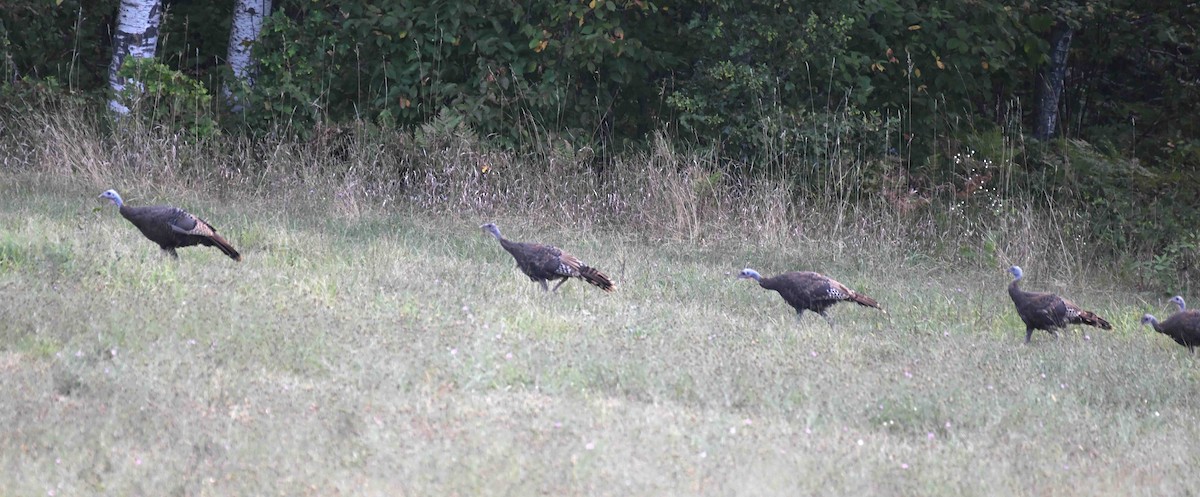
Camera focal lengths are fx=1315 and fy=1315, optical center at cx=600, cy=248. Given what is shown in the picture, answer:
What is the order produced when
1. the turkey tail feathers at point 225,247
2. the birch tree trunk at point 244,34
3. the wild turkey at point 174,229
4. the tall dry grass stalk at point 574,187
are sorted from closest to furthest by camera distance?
the wild turkey at point 174,229, the turkey tail feathers at point 225,247, the tall dry grass stalk at point 574,187, the birch tree trunk at point 244,34

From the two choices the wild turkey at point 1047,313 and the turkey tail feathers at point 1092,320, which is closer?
the wild turkey at point 1047,313

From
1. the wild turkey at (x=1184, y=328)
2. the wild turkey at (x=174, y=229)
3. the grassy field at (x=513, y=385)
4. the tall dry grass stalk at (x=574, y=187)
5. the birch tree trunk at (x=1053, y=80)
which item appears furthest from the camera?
the birch tree trunk at (x=1053, y=80)

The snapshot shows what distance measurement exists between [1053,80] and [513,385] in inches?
510

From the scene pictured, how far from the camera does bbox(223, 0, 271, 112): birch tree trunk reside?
52.9ft

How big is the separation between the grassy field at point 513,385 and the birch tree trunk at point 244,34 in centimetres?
587

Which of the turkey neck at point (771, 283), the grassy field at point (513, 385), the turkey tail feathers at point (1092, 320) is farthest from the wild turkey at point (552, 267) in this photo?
the turkey tail feathers at point (1092, 320)

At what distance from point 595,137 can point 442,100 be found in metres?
1.90

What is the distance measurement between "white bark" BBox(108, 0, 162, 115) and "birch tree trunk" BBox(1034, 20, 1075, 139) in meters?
11.3

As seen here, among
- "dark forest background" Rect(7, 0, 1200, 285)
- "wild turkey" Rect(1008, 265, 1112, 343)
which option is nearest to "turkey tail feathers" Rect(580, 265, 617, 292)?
"wild turkey" Rect(1008, 265, 1112, 343)

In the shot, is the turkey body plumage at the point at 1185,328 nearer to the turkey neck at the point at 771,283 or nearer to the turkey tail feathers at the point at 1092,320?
the turkey tail feathers at the point at 1092,320

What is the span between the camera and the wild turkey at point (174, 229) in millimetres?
9133

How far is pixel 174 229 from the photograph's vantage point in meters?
9.17

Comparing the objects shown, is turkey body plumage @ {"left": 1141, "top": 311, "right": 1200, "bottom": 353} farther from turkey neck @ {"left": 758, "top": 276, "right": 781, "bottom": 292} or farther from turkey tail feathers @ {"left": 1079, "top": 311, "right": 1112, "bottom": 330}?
turkey neck @ {"left": 758, "top": 276, "right": 781, "bottom": 292}

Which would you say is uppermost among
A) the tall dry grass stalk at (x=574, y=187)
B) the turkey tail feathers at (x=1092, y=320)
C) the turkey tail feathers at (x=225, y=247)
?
the turkey tail feathers at (x=225, y=247)
